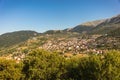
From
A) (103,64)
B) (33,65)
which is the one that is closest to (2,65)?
(33,65)

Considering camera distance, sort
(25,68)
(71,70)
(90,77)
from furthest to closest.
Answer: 1. (25,68)
2. (71,70)
3. (90,77)

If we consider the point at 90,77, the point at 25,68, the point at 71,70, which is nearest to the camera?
the point at 90,77

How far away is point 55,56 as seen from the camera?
166 feet

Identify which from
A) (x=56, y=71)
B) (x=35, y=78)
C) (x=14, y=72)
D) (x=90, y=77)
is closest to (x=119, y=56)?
(x=90, y=77)

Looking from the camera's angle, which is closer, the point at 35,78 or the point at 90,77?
the point at 90,77

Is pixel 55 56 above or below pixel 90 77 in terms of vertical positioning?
above

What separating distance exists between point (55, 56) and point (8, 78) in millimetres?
10069

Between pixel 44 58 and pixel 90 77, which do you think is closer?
pixel 90 77

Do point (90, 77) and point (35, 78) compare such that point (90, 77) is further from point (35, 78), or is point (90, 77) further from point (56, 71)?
point (35, 78)

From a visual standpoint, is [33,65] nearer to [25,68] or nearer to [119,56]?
[25,68]

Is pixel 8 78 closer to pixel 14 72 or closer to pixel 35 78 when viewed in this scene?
pixel 14 72

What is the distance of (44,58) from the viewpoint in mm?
50781

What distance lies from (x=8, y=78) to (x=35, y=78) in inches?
197

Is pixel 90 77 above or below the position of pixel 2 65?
below
